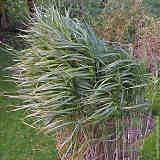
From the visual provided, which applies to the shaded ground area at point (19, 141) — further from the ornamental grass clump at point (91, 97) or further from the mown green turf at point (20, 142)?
the ornamental grass clump at point (91, 97)

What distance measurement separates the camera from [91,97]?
Answer: 292cm

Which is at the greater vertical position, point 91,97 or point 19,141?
point 91,97

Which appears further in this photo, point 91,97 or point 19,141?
point 19,141

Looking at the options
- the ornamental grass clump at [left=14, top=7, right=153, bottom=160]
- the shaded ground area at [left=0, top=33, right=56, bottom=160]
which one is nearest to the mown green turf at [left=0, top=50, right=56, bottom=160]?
the shaded ground area at [left=0, top=33, right=56, bottom=160]

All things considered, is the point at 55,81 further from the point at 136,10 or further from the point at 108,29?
the point at 136,10

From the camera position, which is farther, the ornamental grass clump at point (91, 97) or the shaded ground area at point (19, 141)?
the shaded ground area at point (19, 141)

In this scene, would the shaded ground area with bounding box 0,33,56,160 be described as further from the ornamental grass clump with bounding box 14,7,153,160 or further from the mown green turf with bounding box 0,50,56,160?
the ornamental grass clump with bounding box 14,7,153,160

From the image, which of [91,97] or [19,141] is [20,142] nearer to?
[19,141]

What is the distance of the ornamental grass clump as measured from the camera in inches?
117

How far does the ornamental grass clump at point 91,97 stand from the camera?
9.78 ft

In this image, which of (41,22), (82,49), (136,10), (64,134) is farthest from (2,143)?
(136,10)

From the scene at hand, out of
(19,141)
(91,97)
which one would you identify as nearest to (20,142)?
(19,141)

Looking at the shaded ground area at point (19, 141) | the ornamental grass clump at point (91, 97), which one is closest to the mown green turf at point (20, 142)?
the shaded ground area at point (19, 141)

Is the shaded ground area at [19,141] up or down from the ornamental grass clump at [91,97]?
down
